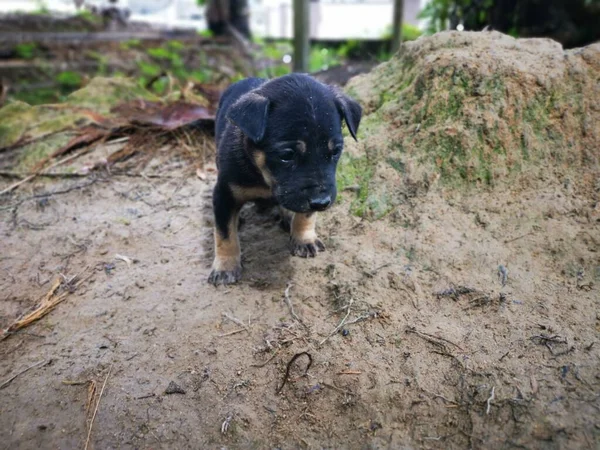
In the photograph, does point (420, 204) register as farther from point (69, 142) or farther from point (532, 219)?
point (69, 142)

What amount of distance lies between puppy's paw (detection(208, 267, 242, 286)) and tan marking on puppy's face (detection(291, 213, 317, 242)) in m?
0.56

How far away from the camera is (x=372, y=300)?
3.04m

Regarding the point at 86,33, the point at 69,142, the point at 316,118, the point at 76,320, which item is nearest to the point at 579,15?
the point at 316,118

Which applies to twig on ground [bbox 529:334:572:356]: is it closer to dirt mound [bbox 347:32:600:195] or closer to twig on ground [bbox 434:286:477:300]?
twig on ground [bbox 434:286:477:300]

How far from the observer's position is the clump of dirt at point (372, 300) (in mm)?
2408

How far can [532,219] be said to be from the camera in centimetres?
332

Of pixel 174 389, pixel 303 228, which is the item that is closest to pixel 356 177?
pixel 303 228

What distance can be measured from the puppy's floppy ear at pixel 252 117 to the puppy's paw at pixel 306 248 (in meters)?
1.03

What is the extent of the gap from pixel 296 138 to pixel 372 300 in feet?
3.78

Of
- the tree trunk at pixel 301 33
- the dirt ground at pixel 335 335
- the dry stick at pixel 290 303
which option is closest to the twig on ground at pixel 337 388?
the dirt ground at pixel 335 335

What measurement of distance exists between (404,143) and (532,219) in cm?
115

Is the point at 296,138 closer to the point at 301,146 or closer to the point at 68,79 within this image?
the point at 301,146

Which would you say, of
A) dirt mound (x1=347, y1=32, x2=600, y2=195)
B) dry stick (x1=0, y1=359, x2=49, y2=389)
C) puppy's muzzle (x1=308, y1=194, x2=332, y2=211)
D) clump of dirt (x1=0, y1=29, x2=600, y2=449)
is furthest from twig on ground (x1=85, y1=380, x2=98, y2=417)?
dirt mound (x1=347, y1=32, x2=600, y2=195)

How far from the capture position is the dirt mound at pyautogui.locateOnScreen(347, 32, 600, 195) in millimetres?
3551
